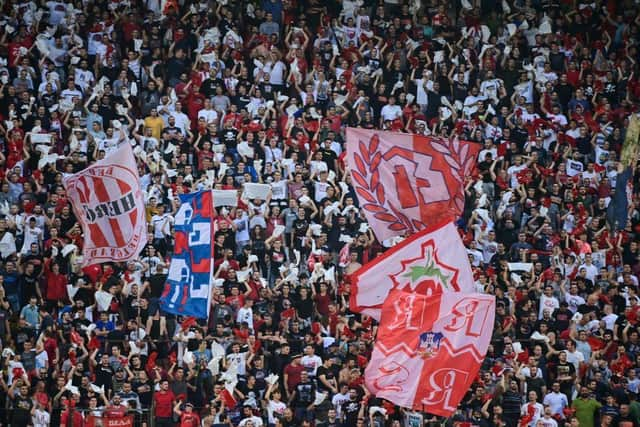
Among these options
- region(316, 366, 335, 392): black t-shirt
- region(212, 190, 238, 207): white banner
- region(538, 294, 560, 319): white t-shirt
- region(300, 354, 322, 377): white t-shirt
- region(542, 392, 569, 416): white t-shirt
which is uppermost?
region(212, 190, 238, 207): white banner

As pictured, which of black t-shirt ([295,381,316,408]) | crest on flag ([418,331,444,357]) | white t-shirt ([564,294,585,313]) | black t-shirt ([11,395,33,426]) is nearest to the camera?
crest on flag ([418,331,444,357])

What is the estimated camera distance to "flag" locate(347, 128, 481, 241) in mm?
23391

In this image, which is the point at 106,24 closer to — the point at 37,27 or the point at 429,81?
the point at 37,27

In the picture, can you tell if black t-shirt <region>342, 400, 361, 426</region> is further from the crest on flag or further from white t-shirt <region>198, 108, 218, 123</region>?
white t-shirt <region>198, 108, 218, 123</region>

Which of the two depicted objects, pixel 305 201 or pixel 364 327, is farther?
pixel 305 201

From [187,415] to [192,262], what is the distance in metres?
2.44

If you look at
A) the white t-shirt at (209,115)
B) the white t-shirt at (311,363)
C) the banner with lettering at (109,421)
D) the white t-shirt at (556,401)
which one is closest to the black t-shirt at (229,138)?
the white t-shirt at (209,115)

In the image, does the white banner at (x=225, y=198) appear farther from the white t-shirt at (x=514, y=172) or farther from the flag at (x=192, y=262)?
the white t-shirt at (x=514, y=172)

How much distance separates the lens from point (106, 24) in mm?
32938

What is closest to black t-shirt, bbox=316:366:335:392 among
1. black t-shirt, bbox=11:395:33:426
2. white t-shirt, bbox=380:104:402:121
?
black t-shirt, bbox=11:395:33:426

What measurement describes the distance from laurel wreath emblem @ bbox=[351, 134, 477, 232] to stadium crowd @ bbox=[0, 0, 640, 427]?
3.11 metres

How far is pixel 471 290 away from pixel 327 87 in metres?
10.9

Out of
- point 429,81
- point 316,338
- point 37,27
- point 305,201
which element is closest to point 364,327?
point 316,338

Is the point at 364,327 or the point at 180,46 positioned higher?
the point at 180,46
